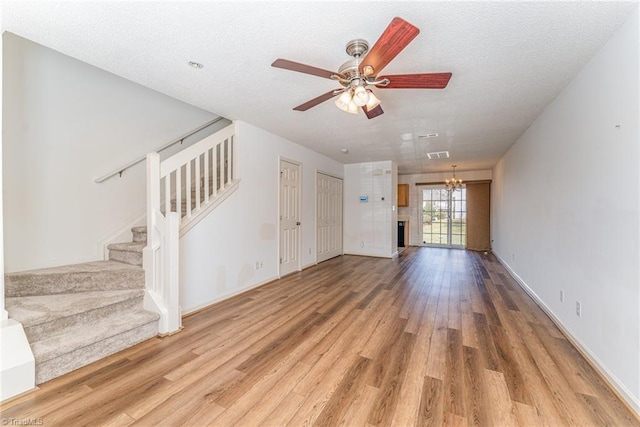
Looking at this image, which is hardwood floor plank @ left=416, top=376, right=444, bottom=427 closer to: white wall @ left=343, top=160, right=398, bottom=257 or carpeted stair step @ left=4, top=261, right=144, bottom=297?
carpeted stair step @ left=4, top=261, right=144, bottom=297

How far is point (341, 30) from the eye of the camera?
6.02 feet

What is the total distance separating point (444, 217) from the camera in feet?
28.5

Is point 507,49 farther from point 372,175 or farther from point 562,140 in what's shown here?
point 372,175

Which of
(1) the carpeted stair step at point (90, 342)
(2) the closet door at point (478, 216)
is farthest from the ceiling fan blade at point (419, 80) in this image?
(2) the closet door at point (478, 216)

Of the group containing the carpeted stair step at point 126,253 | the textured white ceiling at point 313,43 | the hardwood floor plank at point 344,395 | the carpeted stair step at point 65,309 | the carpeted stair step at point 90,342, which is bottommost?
the hardwood floor plank at point 344,395

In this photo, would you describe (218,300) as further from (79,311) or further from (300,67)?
(300,67)

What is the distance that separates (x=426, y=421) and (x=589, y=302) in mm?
1806

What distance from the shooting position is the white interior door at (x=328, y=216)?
5.93m

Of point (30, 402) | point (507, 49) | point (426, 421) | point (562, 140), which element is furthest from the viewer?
point (562, 140)

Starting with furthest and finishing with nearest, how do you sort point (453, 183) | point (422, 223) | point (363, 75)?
point (422, 223)
point (453, 183)
point (363, 75)

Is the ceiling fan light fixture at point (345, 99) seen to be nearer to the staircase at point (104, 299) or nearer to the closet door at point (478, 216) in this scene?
the staircase at point (104, 299)

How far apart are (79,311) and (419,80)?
3.21 meters

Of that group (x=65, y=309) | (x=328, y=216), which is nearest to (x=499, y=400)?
(x=65, y=309)

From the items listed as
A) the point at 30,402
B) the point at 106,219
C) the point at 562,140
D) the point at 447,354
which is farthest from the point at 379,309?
the point at 106,219
